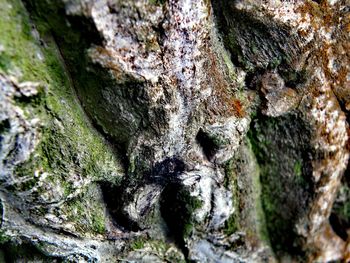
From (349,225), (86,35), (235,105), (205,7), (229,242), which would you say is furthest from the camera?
(349,225)

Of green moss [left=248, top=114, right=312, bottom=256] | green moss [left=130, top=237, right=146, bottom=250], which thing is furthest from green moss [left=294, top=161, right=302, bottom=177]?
green moss [left=130, top=237, right=146, bottom=250]

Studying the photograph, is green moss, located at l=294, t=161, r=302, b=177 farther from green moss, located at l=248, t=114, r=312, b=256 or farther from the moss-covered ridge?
the moss-covered ridge

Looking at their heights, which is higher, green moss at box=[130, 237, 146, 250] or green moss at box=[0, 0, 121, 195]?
green moss at box=[0, 0, 121, 195]

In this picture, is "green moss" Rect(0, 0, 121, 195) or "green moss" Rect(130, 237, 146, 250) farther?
"green moss" Rect(130, 237, 146, 250)

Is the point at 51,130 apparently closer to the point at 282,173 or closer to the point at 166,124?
the point at 166,124

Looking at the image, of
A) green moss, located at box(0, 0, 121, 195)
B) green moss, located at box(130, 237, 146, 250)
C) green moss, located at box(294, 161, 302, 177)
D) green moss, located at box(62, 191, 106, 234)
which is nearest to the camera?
green moss, located at box(0, 0, 121, 195)

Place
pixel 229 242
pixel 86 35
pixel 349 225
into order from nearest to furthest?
pixel 86 35, pixel 229 242, pixel 349 225

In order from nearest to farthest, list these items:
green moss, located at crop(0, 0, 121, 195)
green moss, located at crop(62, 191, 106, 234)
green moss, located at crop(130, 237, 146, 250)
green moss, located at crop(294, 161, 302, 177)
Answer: green moss, located at crop(0, 0, 121, 195)
green moss, located at crop(62, 191, 106, 234)
green moss, located at crop(130, 237, 146, 250)
green moss, located at crop(294, 161, 302, 177)

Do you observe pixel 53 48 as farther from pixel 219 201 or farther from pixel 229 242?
pixel 229 242

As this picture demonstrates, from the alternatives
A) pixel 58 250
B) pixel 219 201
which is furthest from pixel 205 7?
pixel 58 250
